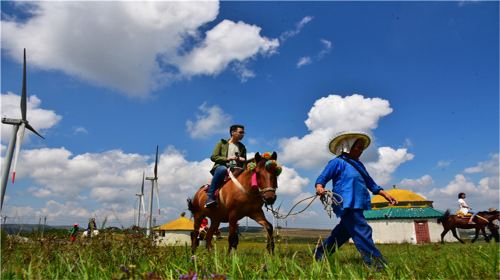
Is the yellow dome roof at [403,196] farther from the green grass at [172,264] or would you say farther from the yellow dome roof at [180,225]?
the green grass at [172,264]

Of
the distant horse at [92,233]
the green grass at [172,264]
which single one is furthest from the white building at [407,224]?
the distant horse at [92,233]

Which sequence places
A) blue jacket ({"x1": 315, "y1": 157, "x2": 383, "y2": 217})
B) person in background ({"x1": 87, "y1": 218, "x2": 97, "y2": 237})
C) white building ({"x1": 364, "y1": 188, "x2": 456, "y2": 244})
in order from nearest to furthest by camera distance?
person in background ({"x1": 87, "y1": 218, "x2": 97, "y2": 237}) < blue jacket ({"x1": 315, "y1": 157, "x2": 383, "y2": 217}) < white building ({"x1": 364, "y1": 188, "x2": 456, "y2": 244})

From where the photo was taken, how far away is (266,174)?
7703 millimetres

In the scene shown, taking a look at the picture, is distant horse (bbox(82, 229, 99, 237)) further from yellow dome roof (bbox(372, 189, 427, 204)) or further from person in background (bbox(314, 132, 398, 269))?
yellow dome roof (bbox(372, 189, 427, 204))

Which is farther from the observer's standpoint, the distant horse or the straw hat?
the straw hat

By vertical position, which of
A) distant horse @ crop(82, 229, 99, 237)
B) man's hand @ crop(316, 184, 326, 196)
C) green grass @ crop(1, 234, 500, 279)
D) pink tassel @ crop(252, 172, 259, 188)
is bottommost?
green grass @ crop(1, 234, 500, 279)

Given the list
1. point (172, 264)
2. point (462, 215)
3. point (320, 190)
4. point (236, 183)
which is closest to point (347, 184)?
point (320, 190)

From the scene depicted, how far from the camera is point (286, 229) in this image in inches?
160

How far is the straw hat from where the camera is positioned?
6051 mm

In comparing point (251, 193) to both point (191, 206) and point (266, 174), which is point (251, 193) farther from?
point (191, 206)

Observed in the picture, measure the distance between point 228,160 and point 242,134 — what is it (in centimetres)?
80

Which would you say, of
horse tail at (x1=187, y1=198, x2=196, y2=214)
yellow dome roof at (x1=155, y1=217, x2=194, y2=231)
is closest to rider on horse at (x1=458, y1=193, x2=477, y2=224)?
horse tail at (x1=187, y1=198, x2=196, y2=214)

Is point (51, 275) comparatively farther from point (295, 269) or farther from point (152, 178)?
point (152, 178)

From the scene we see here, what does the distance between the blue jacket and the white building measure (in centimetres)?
3182
